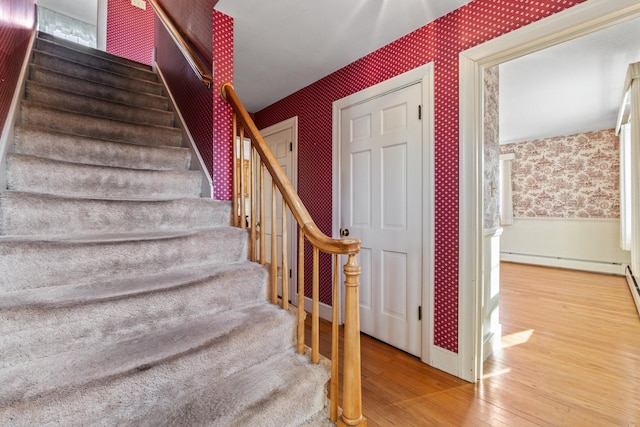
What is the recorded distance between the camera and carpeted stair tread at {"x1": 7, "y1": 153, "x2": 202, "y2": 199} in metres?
1.41

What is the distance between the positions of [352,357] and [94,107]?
248 centimetres

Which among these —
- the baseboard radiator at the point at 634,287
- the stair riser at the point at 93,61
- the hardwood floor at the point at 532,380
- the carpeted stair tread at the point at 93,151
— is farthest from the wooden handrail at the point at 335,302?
the baseboard radiator at the point at 634,287

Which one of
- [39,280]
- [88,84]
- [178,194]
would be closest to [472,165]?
[178,194]

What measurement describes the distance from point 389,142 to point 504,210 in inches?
179

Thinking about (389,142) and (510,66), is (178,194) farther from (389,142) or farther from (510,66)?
(510,66)

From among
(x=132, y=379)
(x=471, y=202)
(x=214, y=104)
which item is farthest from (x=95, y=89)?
(x=471, y=202)

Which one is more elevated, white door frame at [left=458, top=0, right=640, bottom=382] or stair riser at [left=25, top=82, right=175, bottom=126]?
stair riser at [left=25, top=82, right=175, bottom=126]

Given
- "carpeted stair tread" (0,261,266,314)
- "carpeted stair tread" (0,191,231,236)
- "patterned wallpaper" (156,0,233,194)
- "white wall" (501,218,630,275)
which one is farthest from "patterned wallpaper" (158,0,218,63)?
"white wall" (501,218,630,275)

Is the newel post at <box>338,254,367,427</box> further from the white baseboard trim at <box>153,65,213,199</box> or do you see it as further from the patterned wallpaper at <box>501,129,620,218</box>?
the patterned wallpaper at <box>501,129,620,218</box>

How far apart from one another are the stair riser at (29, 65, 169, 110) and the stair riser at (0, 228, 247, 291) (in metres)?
1.67

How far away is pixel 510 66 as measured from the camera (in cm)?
253

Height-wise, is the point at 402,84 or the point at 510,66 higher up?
the point at 510,66

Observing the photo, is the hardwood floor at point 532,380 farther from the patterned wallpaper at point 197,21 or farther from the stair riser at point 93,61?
the stair riser at point 93,61

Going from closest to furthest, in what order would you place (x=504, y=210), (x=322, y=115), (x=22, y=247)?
(x=22, y=247), (x=322, y=115), (x=504, y=210)
